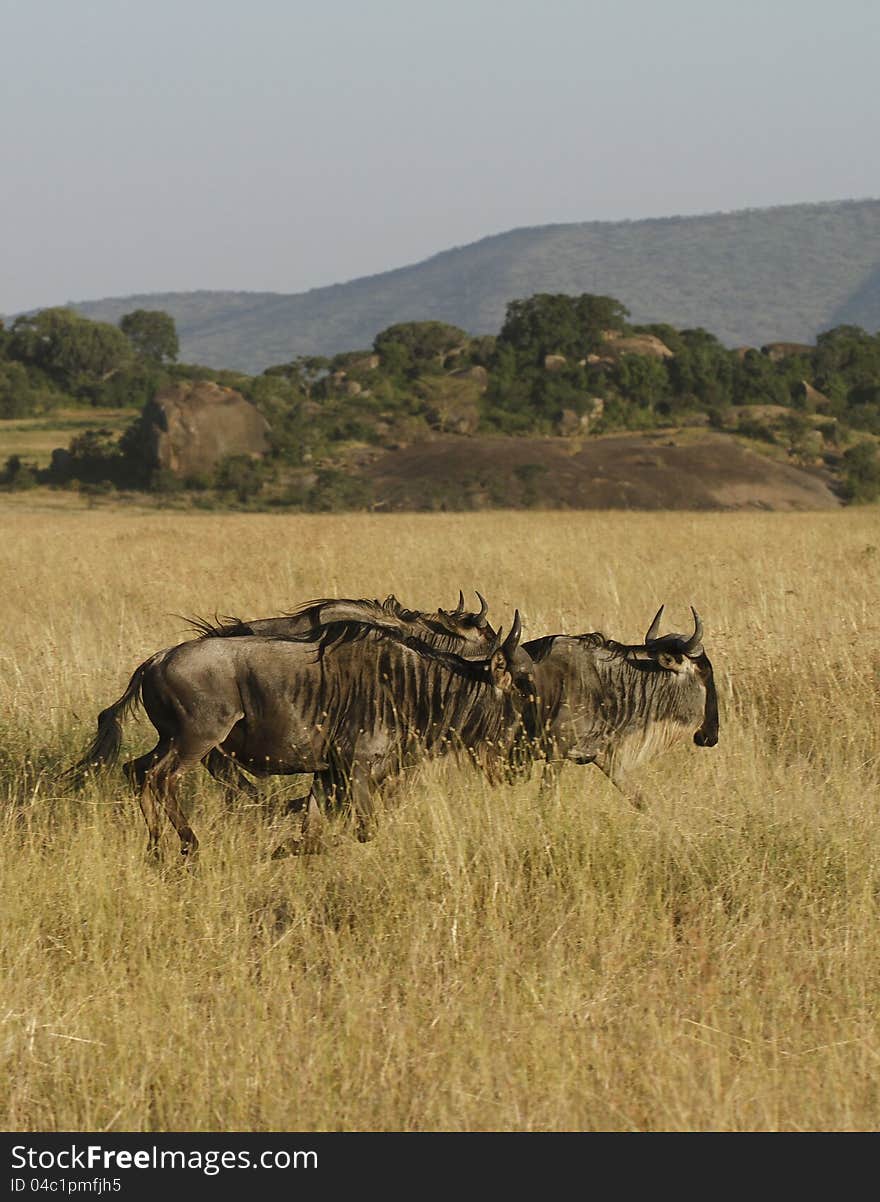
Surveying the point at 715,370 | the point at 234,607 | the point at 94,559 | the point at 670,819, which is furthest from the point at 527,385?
the point at 670,819

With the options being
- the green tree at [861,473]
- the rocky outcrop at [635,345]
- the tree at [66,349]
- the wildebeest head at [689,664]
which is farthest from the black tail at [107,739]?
the tree at [66,349]

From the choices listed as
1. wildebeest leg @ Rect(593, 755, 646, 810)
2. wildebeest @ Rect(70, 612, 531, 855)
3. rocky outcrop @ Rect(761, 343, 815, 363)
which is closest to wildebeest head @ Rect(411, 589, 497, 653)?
wildebeest @ Rect(70, 612, 531, 855)

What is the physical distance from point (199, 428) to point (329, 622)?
33.3m

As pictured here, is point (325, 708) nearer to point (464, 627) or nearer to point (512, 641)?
point (512, 641)

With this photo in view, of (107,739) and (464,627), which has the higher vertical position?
(464,627)

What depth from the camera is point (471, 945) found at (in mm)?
4785

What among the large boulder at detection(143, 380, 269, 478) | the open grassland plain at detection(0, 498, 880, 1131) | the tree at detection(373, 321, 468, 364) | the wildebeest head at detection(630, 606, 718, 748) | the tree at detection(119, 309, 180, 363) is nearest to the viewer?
the open grassland plain at detection(0, 498, 880, 1131)

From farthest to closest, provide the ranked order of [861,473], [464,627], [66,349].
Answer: [66,349], [861,473], [464,627]

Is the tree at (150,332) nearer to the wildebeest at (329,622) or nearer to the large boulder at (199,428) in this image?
the large boulder at (199,428)

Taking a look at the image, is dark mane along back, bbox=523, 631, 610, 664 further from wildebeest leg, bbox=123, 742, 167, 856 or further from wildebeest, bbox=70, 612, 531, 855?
wildebeest leg, bbox=123, 742, 167, 856

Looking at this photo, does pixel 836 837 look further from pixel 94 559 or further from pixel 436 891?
pixel 94 559

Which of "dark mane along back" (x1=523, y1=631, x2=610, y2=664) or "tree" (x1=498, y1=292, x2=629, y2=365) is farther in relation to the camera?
"tree" (x1=498, y1=292, x2=629, y2=365)

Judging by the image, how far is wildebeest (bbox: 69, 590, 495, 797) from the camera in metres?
6.13

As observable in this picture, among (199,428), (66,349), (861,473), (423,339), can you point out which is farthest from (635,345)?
(66,349)
